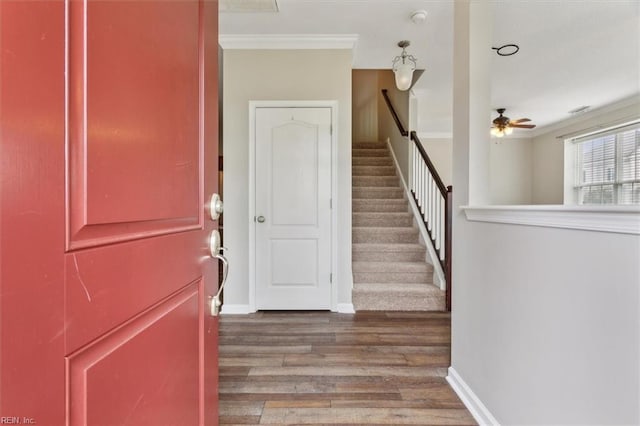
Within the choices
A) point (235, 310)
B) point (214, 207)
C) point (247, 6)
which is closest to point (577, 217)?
point (214, 207)

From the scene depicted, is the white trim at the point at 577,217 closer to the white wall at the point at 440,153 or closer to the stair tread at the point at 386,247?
the stair tread at the point at 386,247

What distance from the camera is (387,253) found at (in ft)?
11.8

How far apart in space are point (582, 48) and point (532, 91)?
1312 millimetres

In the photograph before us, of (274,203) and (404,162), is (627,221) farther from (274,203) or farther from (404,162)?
(404,162)

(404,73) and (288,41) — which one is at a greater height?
(288,41)

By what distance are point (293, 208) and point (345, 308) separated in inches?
43.2

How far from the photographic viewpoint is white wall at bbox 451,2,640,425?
0.83 metres

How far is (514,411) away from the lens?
49.3 inches

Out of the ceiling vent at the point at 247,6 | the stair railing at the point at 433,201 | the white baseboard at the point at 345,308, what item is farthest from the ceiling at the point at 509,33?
the white baseboard at the point at 345,308

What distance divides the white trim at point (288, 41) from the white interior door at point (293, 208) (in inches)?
24.5

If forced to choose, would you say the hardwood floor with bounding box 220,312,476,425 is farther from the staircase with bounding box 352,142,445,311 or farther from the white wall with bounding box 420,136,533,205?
the white wall with bounding box 420,136,533,205

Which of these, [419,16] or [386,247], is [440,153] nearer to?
[386,247]

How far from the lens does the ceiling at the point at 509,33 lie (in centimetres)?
248

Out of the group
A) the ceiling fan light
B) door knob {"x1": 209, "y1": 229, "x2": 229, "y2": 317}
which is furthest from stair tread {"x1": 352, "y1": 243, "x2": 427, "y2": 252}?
door knob {"x1": 209, "y1": 229, "x2": 229, "y2": 317}
